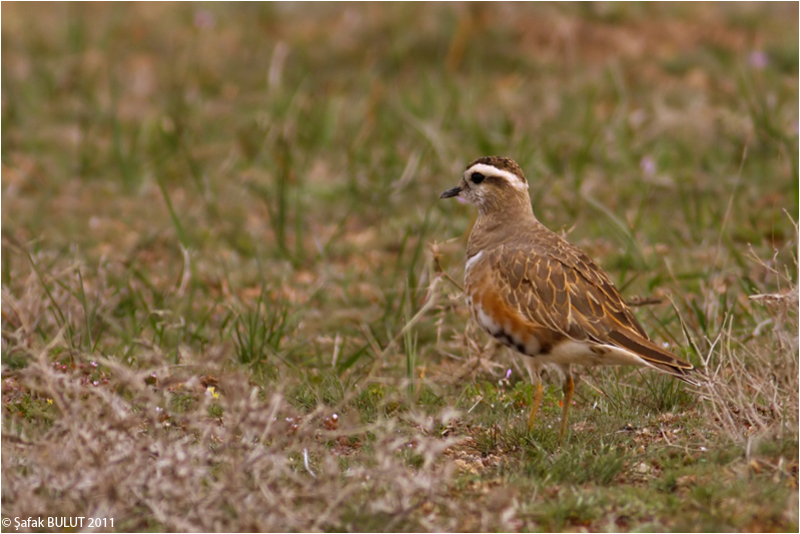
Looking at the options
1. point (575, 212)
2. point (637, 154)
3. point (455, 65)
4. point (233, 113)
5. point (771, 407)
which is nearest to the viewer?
point (771, 407)

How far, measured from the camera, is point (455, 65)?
11453 millimetres

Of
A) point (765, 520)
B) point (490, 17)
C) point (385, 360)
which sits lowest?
point (385, 360)

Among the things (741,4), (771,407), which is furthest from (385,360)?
(741,4)

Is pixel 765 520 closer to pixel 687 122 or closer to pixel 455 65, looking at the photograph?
pixel 687 122

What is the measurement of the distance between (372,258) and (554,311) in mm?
3203

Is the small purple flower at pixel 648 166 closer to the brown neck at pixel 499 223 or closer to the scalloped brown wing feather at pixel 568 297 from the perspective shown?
the brown neck at pixel 499 223

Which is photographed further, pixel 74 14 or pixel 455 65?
pixel 74 14

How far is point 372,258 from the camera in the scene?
8383mm

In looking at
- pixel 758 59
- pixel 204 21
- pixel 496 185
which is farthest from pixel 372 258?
pixel 204 21

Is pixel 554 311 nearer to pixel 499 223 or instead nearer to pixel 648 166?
pixel 499 223

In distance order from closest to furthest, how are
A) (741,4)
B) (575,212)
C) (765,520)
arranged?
(765,520) < (575,212) < (741,4)

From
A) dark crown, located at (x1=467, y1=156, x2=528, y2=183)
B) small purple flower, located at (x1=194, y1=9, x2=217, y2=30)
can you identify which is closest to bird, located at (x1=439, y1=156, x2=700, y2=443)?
dark crown, located at (x1=467, y1=156, x2=528, y2=183)

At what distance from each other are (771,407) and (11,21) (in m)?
10.3

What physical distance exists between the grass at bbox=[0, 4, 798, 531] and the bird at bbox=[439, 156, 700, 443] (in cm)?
30
